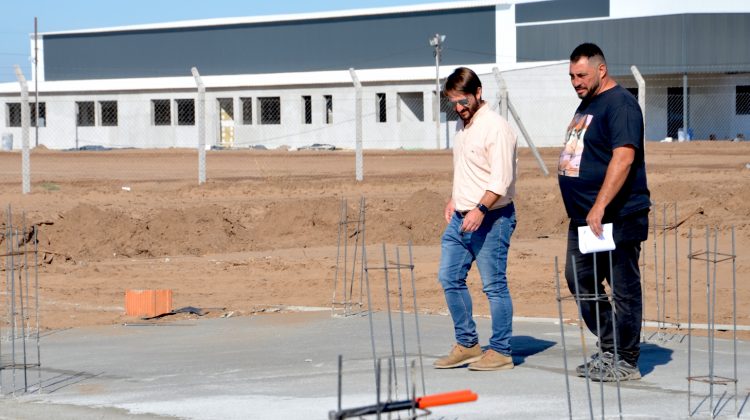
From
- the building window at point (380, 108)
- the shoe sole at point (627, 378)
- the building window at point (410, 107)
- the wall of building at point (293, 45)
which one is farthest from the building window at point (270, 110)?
the shoe sole at point (627, 378)

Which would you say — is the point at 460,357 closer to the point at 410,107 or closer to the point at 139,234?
the point at 139,234

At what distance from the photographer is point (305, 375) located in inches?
269

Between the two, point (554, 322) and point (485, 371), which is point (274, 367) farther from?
point (554, 322)

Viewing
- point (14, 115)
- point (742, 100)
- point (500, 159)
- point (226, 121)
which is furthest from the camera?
point (14, 115)

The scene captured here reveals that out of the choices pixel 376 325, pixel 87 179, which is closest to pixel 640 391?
pixel 376 325

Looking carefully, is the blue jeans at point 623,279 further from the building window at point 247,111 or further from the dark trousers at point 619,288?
the building window at point 247,111

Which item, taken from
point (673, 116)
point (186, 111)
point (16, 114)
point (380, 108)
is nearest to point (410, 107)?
point (380, 108)

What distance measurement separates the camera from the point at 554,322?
29.2 ft

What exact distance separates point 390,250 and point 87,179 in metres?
12.7

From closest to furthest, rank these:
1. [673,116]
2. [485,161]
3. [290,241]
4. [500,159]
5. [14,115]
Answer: [500,159], [485,161], [290,241], [673,116], [14,115]

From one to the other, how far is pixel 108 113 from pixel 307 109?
9513mm

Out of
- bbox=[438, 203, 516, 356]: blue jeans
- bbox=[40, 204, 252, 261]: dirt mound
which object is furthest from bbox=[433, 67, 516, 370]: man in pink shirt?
bbox=[40, 204, 252, 261]: dirt mound

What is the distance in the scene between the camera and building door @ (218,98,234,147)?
47.4 meters

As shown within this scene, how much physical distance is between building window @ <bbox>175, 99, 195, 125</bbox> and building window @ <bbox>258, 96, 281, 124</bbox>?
3.02 m
